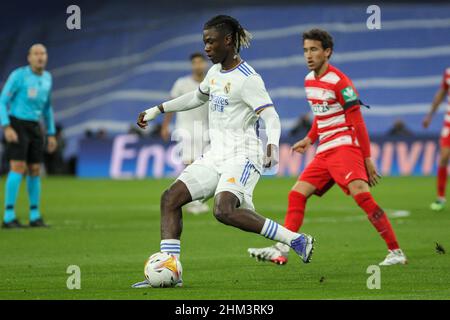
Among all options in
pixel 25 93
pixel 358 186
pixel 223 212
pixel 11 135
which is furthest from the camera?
pixel 25 93

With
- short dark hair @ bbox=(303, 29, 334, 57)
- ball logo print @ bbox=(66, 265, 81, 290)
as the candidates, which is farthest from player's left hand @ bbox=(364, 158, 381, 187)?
ball logo print @ bbox=(66, 265, 81, 290)

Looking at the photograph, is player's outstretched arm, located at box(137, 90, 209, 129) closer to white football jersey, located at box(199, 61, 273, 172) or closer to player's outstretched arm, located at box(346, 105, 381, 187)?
white football jersey, located at box(199, 61, 273, 172)

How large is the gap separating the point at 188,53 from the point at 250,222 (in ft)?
91.3

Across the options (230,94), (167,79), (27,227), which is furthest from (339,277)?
(167,79)

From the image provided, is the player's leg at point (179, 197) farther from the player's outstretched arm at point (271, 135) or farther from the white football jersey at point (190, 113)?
the white football jersey at point (190, 113)

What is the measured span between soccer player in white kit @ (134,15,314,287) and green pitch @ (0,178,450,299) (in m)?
0.46

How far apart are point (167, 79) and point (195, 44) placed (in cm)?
151

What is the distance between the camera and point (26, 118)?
1413cm

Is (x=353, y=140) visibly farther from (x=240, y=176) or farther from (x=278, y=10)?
(x=278, y=10)

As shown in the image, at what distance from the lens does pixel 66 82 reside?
3656 centimetres

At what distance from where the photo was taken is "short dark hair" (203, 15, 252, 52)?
8672mm

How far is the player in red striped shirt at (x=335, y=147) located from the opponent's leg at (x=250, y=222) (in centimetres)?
115

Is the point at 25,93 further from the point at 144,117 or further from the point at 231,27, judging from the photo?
the point at 231,27

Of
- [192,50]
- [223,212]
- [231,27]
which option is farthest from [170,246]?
[192,50]
